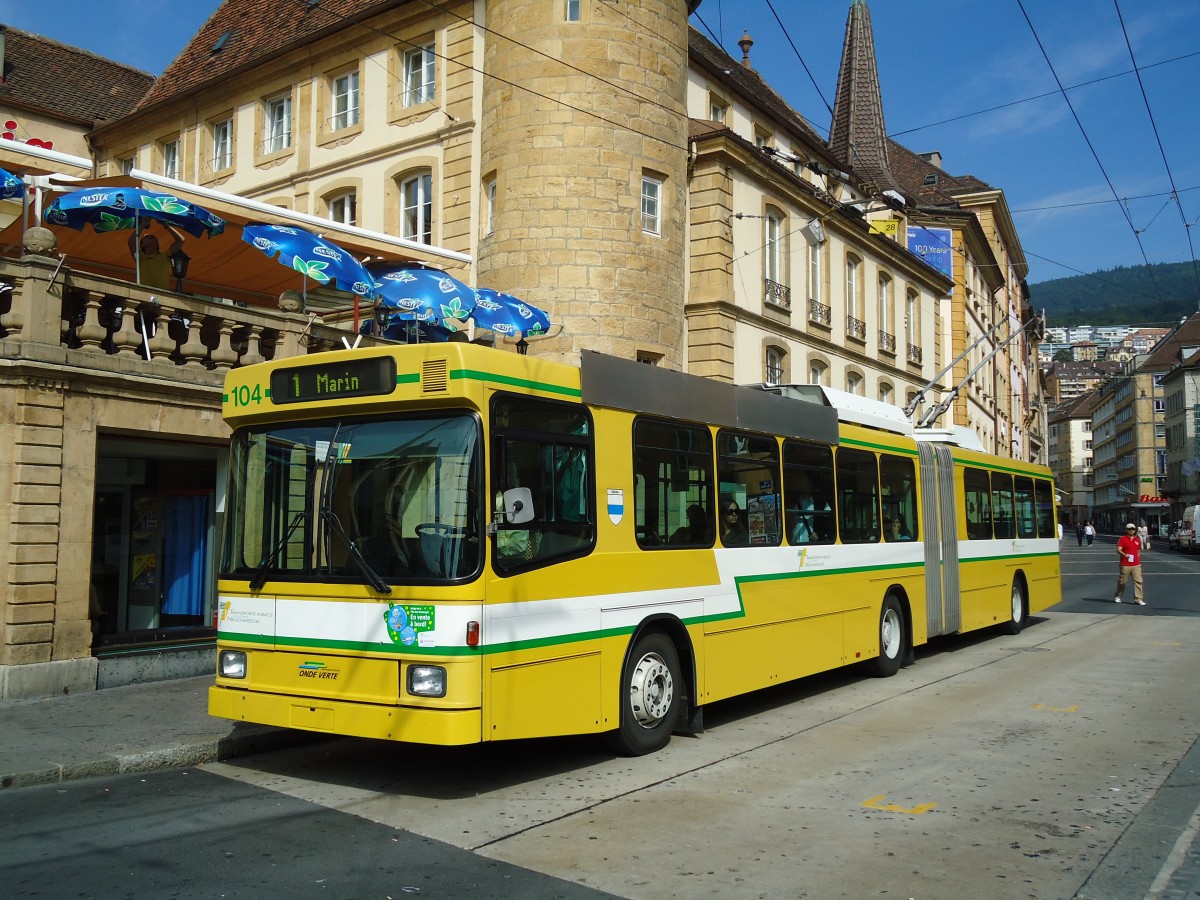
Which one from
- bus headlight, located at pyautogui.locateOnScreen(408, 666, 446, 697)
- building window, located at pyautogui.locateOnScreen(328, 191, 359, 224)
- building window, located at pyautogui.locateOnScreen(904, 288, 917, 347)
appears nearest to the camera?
bus headlight, located at pyautogui.locateOnScreen(408, 666, 446, 697)

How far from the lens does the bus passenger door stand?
48.6ft

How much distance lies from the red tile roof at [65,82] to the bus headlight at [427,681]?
29.8 m

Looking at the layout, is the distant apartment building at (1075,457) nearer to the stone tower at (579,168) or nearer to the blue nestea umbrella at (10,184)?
the stone tower at (579,168)

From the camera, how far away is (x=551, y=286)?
71.8 feet

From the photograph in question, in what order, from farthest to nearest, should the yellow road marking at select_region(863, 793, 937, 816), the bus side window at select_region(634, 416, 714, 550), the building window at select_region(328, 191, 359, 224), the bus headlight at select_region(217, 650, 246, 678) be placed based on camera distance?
1. the building window at select_region(328, 191, 359, 224)
2. the bus side window at select_region(634, 416, 714, 550)
3. the bus headlight at select_region(217, 650, 246, 678)
4. the yellow road marking at select_region(863, 793, 937, 816)

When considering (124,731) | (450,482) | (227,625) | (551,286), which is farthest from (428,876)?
(551,286)

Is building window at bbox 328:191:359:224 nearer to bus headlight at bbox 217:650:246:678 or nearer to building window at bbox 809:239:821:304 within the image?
building window at bbox 809:239:821:304

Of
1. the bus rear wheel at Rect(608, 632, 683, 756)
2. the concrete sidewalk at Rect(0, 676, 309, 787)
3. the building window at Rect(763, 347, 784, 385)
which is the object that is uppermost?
the building window at Rect(763, 347, 784, 385)

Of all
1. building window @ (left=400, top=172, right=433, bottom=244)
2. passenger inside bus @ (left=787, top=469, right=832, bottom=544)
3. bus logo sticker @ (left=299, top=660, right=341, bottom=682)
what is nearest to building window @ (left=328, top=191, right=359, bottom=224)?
building window @ (left=400, top=172, right=433, bottom=244)

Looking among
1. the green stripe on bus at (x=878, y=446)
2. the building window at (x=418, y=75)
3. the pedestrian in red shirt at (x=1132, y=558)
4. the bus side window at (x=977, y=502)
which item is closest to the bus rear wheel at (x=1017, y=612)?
the bus side window at (x=977, y=502)

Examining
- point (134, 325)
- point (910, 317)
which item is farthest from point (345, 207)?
point (910, 317)

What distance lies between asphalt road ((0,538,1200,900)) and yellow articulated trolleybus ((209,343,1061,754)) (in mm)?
567

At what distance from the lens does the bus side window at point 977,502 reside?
646 inches

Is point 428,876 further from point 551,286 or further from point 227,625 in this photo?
point 551,286
